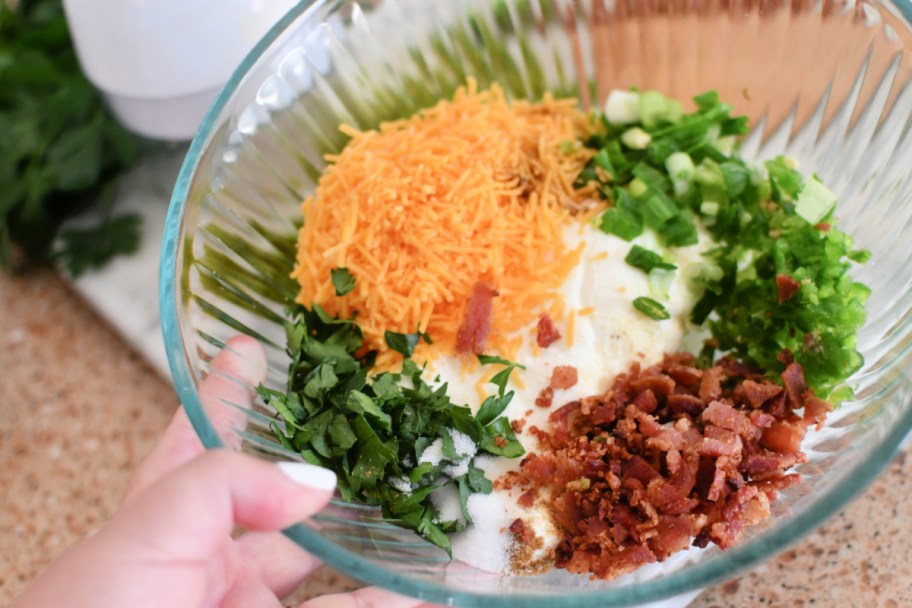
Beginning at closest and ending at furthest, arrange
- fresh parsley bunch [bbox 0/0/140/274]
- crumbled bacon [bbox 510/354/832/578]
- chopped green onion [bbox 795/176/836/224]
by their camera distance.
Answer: crumbled bacon [bbox 510/354/832/578] → chopped green onion [bbox 795/176/836/224] → fresh parsley bunch [bbox 0/0/140/274]

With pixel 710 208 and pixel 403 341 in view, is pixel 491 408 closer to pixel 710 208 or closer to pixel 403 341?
pixel 403 341

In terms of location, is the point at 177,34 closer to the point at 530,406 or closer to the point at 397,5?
the point at 397,5

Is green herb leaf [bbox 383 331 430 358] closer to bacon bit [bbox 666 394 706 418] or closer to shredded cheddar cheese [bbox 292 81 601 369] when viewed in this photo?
shredded cheddar cheese [bbox 292 81 601 369]

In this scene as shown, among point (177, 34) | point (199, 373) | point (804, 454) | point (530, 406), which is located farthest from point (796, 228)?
point (177, 34)

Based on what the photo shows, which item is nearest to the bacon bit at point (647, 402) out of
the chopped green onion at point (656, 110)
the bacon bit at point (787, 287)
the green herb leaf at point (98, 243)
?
the bacon bit at point (787, 287)

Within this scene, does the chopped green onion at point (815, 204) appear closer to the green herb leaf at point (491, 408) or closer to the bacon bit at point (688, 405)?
the bacon bit at point (688, 405)

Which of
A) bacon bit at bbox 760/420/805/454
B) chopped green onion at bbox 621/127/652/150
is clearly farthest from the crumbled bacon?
chopped green onion at bbox 621/127/652/150
